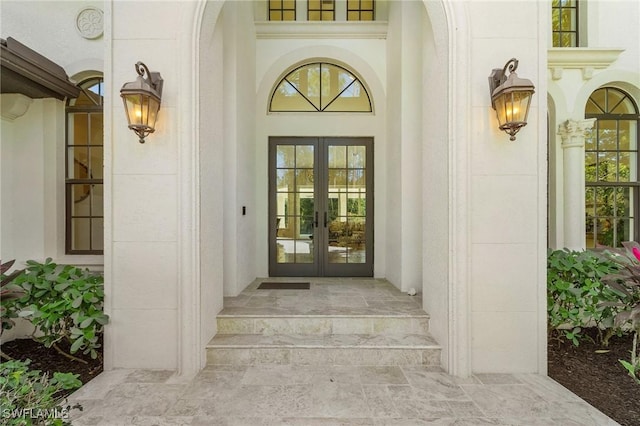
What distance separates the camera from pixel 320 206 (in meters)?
4.85

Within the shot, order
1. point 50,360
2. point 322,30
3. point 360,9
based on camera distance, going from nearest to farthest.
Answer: point 50,360, point 322,30, point 360,9

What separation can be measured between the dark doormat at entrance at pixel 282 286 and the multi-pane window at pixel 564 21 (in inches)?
194

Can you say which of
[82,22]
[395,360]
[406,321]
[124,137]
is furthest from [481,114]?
[82,22]

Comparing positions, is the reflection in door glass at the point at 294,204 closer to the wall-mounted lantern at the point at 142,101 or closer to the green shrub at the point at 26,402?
the wall-mounted lantern at the point at 142,101

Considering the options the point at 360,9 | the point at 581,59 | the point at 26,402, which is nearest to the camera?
the point at 26,402

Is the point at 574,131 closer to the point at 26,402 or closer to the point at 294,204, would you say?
the point at 294,204

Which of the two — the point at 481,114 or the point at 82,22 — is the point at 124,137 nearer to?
the point at 82,22

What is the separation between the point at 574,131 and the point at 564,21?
1671 mm

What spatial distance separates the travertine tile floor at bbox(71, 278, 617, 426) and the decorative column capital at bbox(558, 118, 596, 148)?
312cm

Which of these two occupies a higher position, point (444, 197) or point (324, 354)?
point (444, 197)

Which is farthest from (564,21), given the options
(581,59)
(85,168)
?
(85,168)

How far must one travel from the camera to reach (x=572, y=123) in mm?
3916

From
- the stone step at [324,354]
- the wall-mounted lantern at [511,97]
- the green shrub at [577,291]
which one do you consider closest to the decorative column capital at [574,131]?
the green shrub at [577,291]

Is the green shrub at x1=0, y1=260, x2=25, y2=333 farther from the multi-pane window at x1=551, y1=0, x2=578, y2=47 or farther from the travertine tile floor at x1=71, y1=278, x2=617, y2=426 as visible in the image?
the multi-pane window at x1=551, y1=0, x2=578, y2=47
